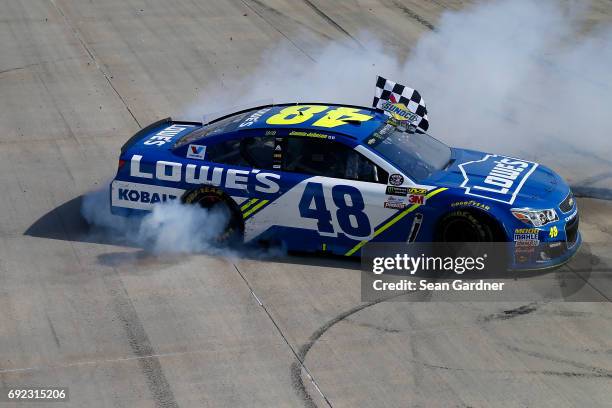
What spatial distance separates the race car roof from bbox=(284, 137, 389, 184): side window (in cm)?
14

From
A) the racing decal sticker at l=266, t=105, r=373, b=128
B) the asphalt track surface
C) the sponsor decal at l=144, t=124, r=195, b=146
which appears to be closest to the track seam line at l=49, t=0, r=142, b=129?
the asphalt track surface

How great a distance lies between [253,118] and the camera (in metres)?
9.39

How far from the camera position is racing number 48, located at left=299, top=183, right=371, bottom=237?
862 cm

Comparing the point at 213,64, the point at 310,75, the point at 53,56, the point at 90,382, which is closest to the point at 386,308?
the point at 90,382

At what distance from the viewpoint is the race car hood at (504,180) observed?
845cm

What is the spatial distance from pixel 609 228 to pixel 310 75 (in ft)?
17.8

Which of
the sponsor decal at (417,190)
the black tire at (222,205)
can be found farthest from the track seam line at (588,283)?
the black tire at (222,205)

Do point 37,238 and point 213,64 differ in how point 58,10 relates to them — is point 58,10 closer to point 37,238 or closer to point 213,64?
point 213,64

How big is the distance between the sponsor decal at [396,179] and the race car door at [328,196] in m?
0.05

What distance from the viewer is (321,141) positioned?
8797mm

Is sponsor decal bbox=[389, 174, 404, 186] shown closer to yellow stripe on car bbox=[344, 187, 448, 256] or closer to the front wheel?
yellow stripe on car bbox=[344, 187, 448, 256]

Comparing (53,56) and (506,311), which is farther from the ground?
(506,311)

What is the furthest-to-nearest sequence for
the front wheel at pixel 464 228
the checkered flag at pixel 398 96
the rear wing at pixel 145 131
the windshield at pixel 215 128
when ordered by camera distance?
the checkered flag at pixel 398 96, the rear wing at pixel 145 131, the windshield at pixel 215 128, the front wheel at pixel 464 228

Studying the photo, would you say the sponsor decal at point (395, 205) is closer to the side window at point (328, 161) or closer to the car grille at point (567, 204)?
the side window at point (328, 161)
